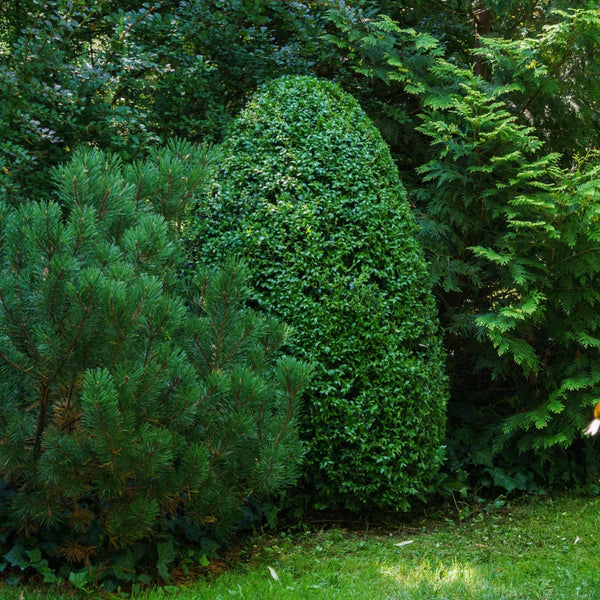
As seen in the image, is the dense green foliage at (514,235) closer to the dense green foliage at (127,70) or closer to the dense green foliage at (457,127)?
the dense green foliage at (457,127)

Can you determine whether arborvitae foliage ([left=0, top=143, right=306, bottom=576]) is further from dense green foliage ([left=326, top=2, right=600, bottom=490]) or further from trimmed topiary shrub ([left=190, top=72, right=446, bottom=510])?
dense green foliage ([left=326, top=2, right=600, bottom=490])

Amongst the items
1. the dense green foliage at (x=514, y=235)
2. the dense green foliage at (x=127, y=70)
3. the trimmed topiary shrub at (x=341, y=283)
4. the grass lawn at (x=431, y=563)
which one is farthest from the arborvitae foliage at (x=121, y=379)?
the dense green foliage at (x=514, y=235)

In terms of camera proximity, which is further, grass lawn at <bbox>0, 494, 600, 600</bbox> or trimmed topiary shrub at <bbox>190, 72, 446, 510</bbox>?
trimmed topiary shrub at <bbox>190, 72, 446, 510</bbox>

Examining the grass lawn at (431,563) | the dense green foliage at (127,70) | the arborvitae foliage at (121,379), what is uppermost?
the dense green foliage at (127,70)

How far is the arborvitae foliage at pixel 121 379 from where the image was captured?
254 cm

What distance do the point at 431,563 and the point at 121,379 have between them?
6.54 feet

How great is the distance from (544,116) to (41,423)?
4374 mm

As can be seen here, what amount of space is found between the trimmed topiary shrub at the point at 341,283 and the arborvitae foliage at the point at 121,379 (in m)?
0.69

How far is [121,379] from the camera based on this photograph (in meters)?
2.52

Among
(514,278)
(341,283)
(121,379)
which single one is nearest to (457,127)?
(514,278)

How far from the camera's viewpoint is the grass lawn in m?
3.05

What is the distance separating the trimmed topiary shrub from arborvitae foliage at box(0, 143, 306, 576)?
2.26ft

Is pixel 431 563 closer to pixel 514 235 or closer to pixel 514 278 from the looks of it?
pixel 514 278

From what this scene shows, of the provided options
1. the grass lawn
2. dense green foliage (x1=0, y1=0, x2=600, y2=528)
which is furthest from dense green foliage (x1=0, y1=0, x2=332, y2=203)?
the grass lawn
